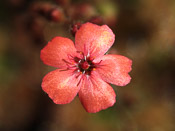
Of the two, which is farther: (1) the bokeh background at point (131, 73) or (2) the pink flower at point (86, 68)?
(1) the bokeh background at point (131, 73)

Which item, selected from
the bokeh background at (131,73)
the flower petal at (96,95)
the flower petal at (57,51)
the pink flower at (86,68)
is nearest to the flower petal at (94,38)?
the pink flower at (86,68)

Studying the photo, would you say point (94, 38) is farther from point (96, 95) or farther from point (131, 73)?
point (131, 73)

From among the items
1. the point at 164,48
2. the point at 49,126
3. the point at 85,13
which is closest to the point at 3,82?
the point at 49,126

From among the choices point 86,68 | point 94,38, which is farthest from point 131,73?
point 94,38

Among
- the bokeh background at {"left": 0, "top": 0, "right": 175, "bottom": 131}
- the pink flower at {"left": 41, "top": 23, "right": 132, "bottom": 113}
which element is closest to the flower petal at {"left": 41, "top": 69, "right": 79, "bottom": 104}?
the pink flower at {"left": 41, "top": 23, "right": 132, "bottom": 113}

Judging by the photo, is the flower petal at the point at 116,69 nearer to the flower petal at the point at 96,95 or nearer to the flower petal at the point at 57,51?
the flower petal at the point at 96,95

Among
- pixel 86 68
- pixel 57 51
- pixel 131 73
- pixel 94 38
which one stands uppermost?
pixel 94 38

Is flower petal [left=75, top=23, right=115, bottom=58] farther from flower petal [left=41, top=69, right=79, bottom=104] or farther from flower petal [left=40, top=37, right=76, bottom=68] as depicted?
flower petal [left=41, top=69, right=79, bottom=104]
